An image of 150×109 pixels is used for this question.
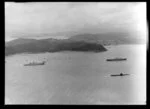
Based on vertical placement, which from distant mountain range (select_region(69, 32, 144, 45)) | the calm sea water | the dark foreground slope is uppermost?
distant mountain range (select_region(69, 32, 144, 45))

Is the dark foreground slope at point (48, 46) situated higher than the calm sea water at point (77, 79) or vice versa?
the dark foreground slope at point (48, 46)

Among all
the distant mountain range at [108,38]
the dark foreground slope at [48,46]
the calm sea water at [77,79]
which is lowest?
the calm sea water at [77,79]

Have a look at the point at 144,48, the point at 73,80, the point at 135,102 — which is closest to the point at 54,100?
the point at 73,80

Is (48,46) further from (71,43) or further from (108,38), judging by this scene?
(108,38)
